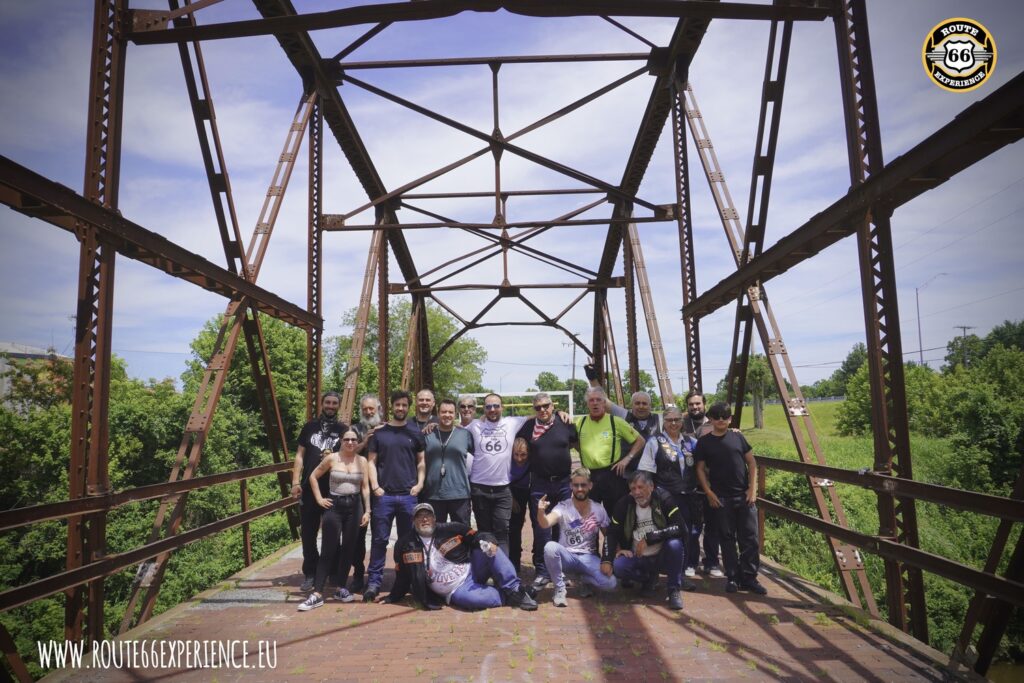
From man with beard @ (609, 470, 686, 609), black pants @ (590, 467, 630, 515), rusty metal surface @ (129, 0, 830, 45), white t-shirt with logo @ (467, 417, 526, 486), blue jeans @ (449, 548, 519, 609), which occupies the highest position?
rusty metal surface @ (129, 0, 830, 45)

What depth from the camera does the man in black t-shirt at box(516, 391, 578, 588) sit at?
5.91 m

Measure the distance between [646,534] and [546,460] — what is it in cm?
112

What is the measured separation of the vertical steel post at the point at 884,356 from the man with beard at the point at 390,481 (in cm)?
396

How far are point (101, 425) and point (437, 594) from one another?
3.14 meters

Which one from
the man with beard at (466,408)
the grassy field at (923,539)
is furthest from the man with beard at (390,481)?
the grassy field at (923,539)

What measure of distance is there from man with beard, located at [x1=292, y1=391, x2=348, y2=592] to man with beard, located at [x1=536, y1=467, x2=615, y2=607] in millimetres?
2218

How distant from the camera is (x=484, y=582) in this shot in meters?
5.61

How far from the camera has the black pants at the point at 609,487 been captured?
19.8 ft

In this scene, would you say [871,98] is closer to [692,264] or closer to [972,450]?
[692,264]

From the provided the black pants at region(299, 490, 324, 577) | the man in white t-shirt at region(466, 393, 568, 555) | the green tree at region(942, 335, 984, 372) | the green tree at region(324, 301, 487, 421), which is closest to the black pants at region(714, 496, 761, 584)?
the man in white t-shirt at region(466, 393, 568, 555)

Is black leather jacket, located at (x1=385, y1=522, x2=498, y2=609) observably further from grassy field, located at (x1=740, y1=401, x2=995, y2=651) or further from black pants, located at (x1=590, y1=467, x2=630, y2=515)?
grassy field, located at (x1=740, y1=401, x2=995, y2=651)

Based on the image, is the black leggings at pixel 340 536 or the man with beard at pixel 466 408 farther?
the man with beard at pixel 466 408

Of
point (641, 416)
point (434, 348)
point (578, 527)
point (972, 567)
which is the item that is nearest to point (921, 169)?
point (972, 567)

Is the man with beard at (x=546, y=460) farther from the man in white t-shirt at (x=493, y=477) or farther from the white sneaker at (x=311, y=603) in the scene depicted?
the white sneaker at (x=311, y=603)
